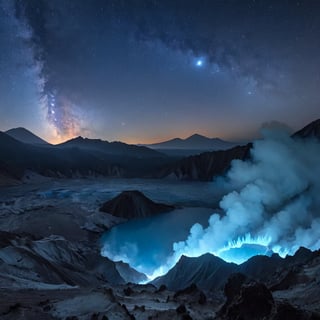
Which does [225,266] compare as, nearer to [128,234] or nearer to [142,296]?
[142,296]

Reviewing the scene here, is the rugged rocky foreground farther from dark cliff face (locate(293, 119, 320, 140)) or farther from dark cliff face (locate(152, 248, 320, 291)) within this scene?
dark cliff face (locate(293, 119, 320, 140))

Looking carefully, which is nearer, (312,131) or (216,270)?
(216,270)

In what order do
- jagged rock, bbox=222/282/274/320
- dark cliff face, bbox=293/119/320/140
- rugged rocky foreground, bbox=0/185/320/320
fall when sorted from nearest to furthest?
1. jagged rock, bbox=222/282/274/320
2. rugged rocky foreground, bbox=0/185/320/320
3. dark cliff face, bbox=293/119/320/140

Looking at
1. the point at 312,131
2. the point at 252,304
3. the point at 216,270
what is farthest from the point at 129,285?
the point at 312,131

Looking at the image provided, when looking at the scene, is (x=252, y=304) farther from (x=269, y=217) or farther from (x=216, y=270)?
(x=269, y=217)

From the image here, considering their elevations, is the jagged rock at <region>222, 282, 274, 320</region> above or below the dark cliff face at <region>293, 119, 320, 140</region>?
below

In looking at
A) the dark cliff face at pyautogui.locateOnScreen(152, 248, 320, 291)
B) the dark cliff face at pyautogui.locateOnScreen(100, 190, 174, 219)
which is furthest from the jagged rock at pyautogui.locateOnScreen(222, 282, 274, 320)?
the dark cliff face at pyautogui.locateOnScreen(100, 190, 174, 219)

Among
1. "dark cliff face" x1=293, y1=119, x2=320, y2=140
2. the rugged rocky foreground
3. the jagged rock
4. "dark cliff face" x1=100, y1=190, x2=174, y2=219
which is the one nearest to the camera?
the jagged rock

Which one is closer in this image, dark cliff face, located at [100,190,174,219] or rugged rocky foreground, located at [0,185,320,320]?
rugged rocky foreground, located at [0,185,320,320]
